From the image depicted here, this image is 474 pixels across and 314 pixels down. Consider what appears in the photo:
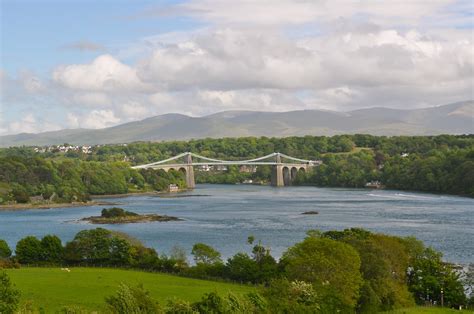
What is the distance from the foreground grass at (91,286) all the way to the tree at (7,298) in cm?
190

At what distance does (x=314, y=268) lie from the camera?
59.5 feet

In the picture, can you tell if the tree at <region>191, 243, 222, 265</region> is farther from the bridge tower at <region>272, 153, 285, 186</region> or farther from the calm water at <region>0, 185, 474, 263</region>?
the bridge tower at <region>272, 153, 285, 186</region>

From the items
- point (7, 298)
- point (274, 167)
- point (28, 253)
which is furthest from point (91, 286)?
point (274, 167)

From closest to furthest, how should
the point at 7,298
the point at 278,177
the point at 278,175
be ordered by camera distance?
the point at 7,298 < the point at 278,177 < the point at 278,175

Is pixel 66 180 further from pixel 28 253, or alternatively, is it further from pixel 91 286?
pixel 91 286

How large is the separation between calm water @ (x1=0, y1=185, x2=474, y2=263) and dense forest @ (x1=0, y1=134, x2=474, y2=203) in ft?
22.6

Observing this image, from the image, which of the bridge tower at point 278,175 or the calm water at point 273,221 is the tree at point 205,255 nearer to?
the calm water at point 273,221

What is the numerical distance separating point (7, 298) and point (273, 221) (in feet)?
91.6

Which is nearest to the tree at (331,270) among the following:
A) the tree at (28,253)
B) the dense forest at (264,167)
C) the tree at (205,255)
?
the tree at (205,255)

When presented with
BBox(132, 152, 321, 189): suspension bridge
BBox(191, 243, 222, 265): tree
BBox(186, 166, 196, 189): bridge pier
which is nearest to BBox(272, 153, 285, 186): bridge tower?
BBox(132, 152, 321, 189): suspension bridge

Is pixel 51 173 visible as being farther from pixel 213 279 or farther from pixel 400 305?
pixel 400 305

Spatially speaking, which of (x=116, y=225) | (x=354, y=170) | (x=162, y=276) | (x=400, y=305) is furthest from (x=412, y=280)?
(x=354, y=170)

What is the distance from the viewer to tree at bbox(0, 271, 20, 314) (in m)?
13.5

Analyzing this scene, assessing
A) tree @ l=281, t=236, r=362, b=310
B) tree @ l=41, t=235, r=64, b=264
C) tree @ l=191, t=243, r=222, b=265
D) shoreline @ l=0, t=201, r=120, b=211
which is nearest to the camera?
tree @ l=281, t=236, r=362, b=310
